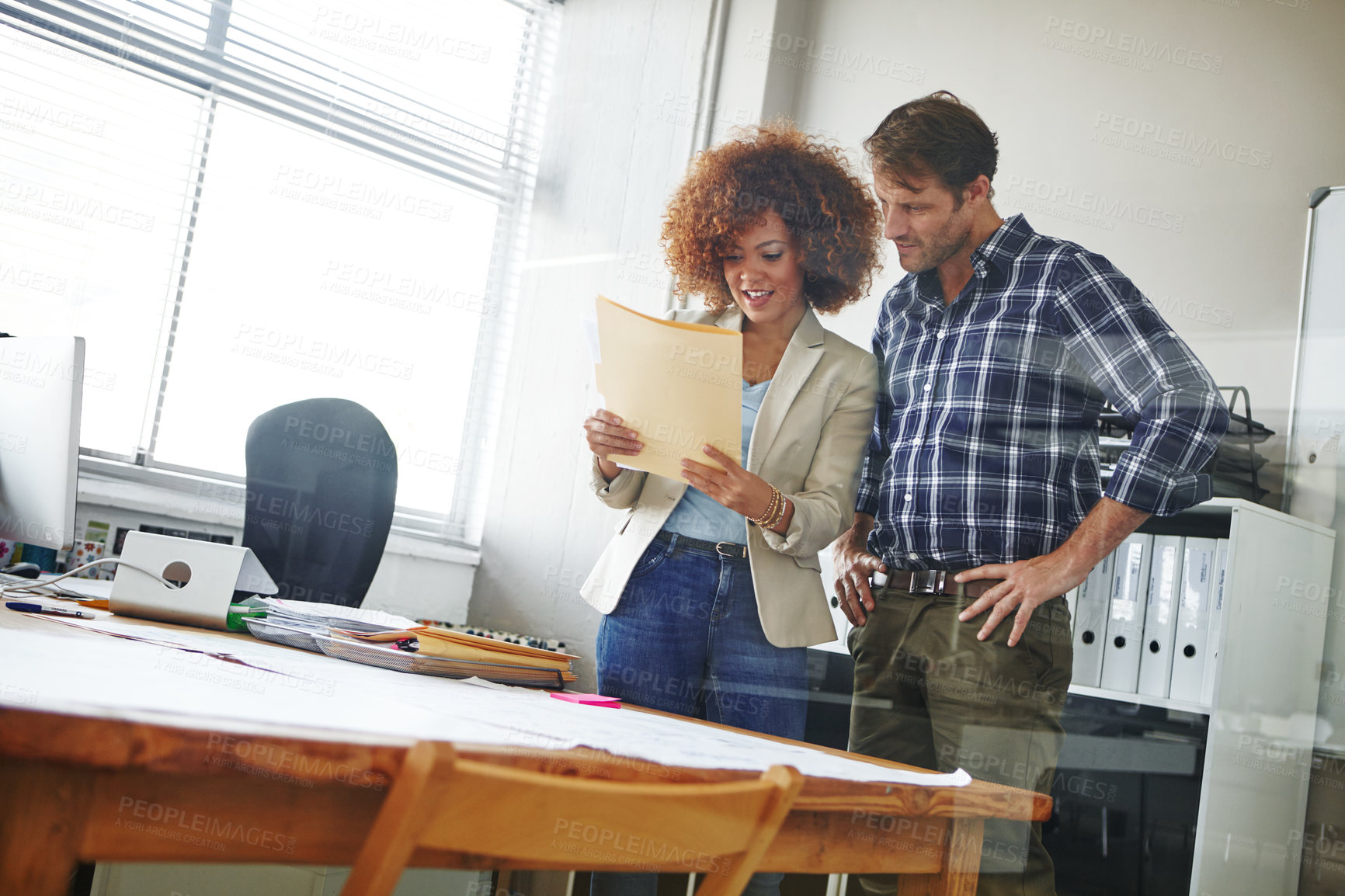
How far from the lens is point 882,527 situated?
5.35ft

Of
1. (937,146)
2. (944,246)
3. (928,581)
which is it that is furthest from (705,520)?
(937,146)

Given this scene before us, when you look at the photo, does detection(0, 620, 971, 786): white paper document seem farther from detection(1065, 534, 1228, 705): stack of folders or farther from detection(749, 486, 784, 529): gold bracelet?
detection(1065, 534, 1228, 705): stack of folders

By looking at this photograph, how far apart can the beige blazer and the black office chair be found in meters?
0.91

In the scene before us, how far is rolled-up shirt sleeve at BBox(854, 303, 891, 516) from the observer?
1706mm

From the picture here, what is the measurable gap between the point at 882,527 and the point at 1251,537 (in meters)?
0.69

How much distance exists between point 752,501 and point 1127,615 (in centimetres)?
91

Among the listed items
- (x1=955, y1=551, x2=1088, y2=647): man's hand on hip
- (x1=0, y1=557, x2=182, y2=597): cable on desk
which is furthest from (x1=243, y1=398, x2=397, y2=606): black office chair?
(x1=955, y1=551, x2=1088, y2=647): man's hand on hip

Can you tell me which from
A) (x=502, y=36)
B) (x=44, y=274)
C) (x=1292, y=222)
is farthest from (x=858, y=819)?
(x=502, y=36)

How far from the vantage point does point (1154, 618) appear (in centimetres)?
179

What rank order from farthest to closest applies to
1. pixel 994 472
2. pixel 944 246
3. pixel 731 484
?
pixel 944 246 → pixel 994 472 → pixel 731 484

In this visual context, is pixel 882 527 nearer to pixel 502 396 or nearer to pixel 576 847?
pixel 576 847

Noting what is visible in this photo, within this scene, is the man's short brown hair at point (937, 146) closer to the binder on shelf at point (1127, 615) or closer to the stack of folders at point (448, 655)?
the binder on shelf at point (1127, 615)

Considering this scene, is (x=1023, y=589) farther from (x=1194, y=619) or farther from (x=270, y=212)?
(x=270, y=212)

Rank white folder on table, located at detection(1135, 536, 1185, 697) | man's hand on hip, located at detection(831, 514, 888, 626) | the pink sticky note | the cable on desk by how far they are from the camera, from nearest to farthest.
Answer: the pink sticky note → the cable on desk → man's hand on hip, located at detection(831, 514, 888, 626) → white folder on table, located at detection(1135, 536, 1185, 697)
